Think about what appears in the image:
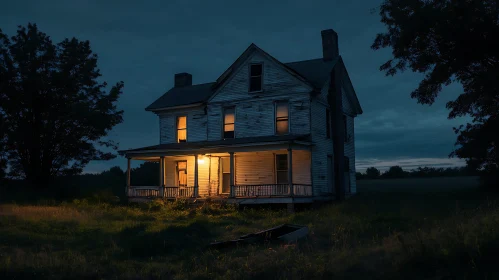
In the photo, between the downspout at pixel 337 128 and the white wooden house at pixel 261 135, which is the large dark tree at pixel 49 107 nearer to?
the white wooden house at pixel 261 135

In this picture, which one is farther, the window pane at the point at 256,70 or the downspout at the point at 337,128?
the downspout at the point at 337,128

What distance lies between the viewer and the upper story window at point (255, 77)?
24.6 m

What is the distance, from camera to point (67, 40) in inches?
1257

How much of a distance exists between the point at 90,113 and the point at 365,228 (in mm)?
22417

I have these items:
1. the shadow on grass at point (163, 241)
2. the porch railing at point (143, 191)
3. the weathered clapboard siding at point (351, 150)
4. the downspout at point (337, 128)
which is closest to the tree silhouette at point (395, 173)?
the weathered clapboard siding at point (351, 150)

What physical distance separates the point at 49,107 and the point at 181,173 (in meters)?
11.4

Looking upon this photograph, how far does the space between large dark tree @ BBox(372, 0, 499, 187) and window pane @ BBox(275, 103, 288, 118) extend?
17.4ft

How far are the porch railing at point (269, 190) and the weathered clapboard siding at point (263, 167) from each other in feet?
3.33

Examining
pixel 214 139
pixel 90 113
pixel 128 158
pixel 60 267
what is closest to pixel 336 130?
pixel 214 139

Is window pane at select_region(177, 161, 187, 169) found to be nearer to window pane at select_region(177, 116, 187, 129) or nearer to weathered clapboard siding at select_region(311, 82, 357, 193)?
window pane at select_region(177, 116, 187, 129)

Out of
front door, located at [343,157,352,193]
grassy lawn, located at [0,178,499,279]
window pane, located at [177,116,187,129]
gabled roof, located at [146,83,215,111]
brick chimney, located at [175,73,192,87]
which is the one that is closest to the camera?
grassy lawn, located at [0,178,499,279]

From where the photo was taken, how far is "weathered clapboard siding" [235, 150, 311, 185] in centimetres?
2338

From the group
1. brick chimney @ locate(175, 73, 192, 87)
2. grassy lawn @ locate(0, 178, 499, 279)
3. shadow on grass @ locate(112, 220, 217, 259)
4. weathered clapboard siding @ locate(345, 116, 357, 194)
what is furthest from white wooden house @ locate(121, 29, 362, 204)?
shadow on grass @ locate(112, 220, 217, 259)

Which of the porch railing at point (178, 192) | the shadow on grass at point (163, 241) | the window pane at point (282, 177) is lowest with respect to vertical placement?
the shadow on grass at point (163, 241)
